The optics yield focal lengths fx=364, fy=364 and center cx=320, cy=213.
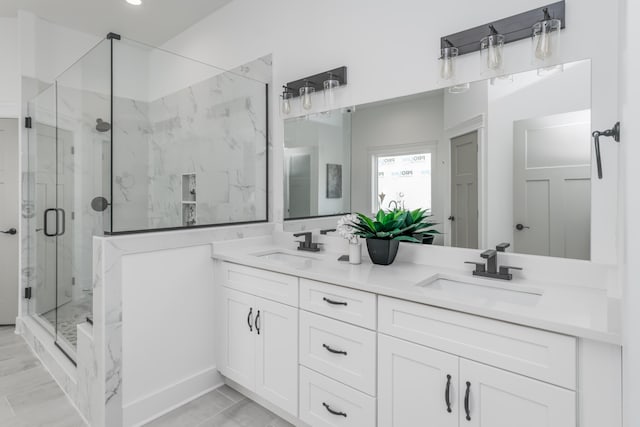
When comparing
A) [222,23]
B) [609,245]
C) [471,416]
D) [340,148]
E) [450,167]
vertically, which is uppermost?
[222,23]

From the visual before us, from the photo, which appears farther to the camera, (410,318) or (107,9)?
(107,9)

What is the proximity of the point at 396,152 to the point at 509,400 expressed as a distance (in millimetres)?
1353

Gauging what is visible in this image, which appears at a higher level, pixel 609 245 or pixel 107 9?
pixel 107 9

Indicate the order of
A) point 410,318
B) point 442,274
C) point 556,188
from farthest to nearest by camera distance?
1. point 442,274
2. point 556,188
3. point 410,318

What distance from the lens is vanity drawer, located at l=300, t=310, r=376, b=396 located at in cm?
155

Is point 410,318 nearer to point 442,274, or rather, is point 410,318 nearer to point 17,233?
point 442,274

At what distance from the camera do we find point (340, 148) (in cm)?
239

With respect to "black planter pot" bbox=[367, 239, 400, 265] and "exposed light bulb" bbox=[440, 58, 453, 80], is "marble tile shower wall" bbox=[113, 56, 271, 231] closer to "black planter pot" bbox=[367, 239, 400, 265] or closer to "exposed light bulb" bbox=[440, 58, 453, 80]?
"black planter pot" bbox=[367, 239, 400, 265]

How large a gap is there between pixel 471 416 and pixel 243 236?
1.72 meters

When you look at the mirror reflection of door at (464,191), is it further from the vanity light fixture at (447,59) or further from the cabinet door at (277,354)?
the cabinet door at (277,354)

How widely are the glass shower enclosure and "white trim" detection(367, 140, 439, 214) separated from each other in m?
0.91

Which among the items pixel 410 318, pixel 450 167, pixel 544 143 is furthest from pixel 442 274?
pixel 544 143

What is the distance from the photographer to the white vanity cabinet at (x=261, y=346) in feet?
6.11

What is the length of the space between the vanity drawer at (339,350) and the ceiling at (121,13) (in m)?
2.79
